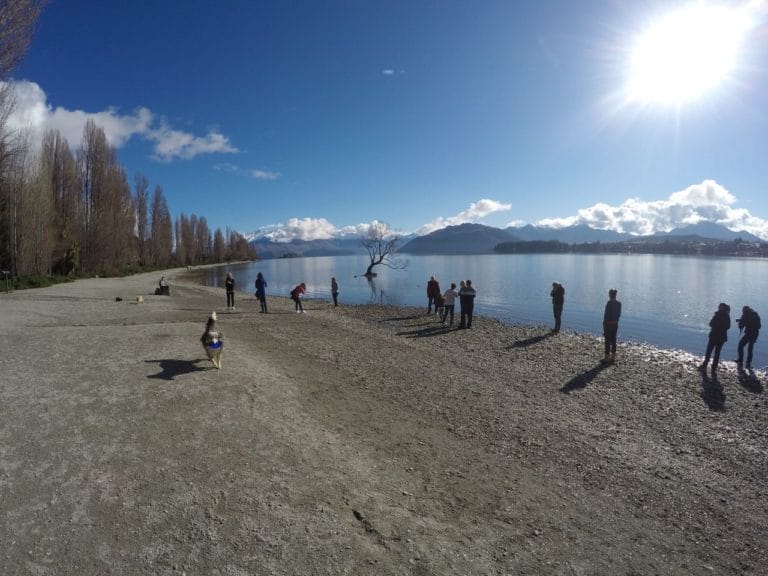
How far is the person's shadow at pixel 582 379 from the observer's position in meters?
11.8

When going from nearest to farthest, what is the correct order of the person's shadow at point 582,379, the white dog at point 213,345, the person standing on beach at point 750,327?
the white dog at point 213,345 → the person's shadow at point 582,379 → the person standing on beach at point 750,327

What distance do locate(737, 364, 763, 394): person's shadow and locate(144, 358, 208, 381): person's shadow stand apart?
17421mm

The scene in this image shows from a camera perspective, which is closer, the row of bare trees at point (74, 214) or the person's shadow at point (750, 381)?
the person's shadow at point (750, 381)

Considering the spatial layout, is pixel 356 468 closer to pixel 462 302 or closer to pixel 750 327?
pixel 462 302

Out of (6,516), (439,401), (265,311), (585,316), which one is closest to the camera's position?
(6,516)

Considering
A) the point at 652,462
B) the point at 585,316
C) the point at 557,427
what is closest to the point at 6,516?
the point at 557,427

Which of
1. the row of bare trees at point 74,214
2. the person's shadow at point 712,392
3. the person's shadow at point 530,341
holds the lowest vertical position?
the person's shadow at point 712,392

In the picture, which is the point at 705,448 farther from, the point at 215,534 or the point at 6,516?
the point at 6,516

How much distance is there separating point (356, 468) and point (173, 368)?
633 cm

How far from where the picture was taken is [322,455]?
6.47 metres

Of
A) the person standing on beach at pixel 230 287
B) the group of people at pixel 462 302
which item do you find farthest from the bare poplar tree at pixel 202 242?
the group of people at pixel 462 302

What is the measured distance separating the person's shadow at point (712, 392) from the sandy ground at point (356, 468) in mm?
114

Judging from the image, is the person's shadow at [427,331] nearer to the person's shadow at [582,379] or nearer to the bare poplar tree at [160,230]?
the person's shadow at [582,379]

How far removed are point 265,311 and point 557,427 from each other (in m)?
19.3
